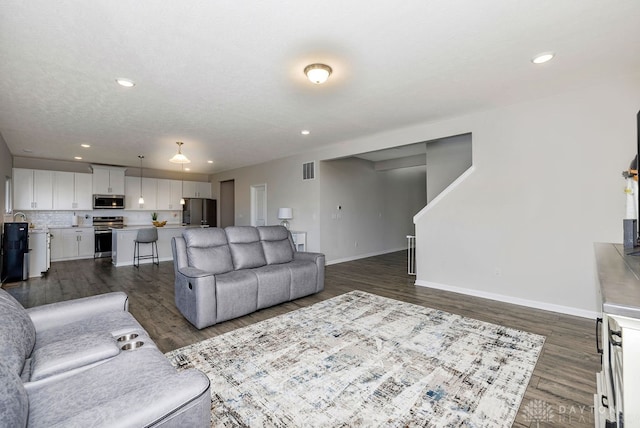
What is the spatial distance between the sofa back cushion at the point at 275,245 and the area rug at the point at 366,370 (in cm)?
102

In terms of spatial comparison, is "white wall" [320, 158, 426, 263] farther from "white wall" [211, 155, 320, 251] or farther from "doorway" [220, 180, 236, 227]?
"doorway" [220, 180, 236, 227]

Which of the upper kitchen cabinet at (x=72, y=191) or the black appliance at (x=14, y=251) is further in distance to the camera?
the upper kitchen cabinet at (x=72, y=191)

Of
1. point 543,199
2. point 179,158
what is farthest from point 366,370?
point 179,158

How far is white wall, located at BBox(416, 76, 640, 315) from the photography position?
305 centimetres

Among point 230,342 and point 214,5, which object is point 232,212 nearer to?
point 230,342

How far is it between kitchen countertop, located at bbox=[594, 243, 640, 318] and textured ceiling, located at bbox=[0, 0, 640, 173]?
1.73 meters

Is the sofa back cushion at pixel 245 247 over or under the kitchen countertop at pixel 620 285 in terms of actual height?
under

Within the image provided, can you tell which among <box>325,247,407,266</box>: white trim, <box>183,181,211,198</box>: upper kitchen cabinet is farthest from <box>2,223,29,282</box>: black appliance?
<box>325,247,407,266</box>: white trim

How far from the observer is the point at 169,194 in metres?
8.68

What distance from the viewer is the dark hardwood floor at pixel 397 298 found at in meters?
1.81

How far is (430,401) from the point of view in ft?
5.84

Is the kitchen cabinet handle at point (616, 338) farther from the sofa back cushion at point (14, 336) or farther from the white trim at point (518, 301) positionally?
the white trim at point (518, 301)

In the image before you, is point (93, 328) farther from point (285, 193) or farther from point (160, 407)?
point (285, 193)

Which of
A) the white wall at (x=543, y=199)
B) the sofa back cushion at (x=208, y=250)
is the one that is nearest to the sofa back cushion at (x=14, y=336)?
the sofa back cushion at (x=208, y=250)
